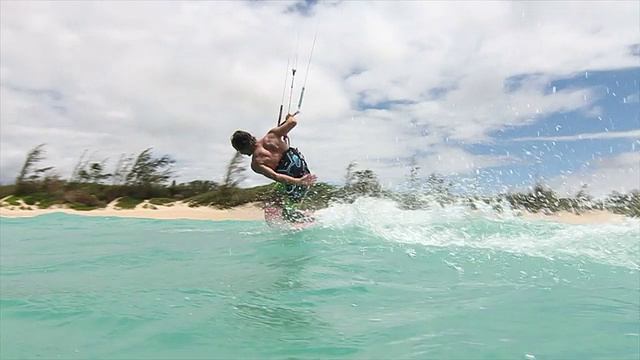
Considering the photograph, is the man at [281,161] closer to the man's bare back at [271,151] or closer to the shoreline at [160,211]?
the man's bare back at [271,151]

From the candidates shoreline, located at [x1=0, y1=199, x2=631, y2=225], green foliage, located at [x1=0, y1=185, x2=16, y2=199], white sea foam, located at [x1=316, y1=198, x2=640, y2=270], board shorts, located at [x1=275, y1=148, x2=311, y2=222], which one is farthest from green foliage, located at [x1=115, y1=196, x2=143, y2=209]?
board shorts, located at [x1=275, y1=148, x2=311, y2=222]

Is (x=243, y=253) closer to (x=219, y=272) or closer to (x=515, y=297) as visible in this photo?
(x=219, y=272)

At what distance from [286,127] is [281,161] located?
45cm

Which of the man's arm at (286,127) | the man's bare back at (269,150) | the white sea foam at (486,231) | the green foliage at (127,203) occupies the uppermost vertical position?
the man's arm at (286,127)

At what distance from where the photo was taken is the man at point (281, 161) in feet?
23.0

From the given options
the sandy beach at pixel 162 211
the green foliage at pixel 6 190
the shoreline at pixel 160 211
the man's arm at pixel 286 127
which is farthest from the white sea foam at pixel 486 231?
the green foliage at pixel 6 190

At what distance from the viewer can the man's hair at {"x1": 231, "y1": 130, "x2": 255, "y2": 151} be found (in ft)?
23.1

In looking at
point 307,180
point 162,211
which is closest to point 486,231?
point 307,180

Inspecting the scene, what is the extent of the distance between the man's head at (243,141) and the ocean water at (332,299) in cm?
124

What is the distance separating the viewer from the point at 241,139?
7.03m

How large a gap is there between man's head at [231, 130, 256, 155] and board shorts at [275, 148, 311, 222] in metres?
0.43

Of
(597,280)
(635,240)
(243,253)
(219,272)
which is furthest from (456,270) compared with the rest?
(635,240)

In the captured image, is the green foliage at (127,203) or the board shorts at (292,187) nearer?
the board shorts at (292,187)

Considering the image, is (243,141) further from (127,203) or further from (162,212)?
(127,203)
